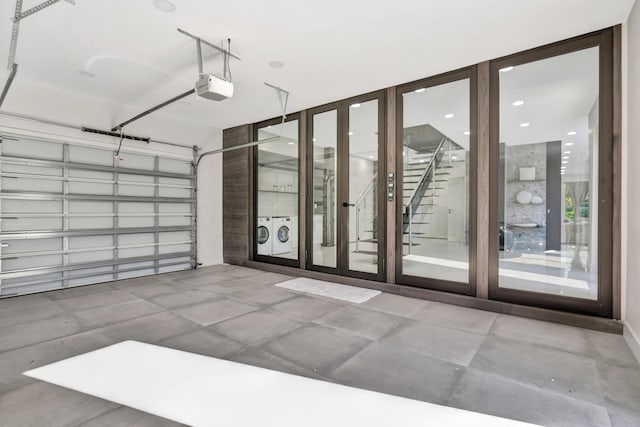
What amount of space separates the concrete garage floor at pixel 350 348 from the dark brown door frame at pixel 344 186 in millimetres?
897

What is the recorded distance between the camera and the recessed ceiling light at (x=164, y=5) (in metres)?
2.57

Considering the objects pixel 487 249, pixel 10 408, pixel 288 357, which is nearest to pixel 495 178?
pixel 487 249

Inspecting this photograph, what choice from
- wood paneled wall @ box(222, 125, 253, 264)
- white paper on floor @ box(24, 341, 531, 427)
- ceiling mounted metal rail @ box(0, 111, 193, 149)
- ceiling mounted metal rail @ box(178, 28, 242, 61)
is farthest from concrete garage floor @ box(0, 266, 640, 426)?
ceiling mounted metal rail @ box(178, 28, 242, 61)

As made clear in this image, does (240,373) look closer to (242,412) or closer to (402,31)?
(242,412)

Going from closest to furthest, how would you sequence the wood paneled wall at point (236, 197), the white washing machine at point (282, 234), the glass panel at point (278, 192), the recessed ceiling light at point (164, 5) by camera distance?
the recessed ceiling light at point (164, 5)
the glass panel at point (278, 192)
the white washing machine at point (282, 234)
the wood paneled wall at point (236, 197)

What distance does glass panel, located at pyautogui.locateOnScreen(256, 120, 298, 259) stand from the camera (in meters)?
5.64

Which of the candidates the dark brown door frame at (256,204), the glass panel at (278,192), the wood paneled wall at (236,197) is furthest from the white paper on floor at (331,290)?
the wood paneled wall at (236,197)

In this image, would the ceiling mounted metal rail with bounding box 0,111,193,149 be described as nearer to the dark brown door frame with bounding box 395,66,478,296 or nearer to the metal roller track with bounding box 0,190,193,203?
the metal roller track with bounding box 0,190,193,203

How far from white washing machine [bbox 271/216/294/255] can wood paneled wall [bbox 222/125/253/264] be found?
1.73ft

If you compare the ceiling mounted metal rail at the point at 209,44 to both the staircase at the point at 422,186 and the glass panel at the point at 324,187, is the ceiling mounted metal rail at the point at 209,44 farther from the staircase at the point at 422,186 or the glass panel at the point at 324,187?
the staircase at the point at 422,186

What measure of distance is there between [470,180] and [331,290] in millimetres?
Result: 2339

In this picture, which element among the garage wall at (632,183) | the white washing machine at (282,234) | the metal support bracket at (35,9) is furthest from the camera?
the white washing machine at (282,234)

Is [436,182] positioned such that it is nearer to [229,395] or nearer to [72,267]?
[229,395]

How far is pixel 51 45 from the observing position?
3.26 m
